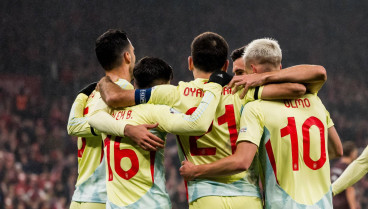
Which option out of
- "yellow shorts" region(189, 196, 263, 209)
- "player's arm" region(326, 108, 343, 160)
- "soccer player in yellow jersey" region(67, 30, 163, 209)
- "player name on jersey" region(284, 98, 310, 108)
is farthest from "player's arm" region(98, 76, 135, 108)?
"player's arm" region(326, 108, 343, 160)

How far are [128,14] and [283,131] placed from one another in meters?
13.5

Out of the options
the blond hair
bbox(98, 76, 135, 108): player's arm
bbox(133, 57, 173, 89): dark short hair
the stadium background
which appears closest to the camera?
the blond hair

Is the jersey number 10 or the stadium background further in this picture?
the stadium background

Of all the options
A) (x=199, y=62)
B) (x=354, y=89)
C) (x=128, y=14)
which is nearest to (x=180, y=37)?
(x=128, y=14)

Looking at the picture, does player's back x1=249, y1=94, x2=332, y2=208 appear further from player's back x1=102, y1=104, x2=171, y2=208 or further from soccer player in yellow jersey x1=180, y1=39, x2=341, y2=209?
player's back x1=102, y1=104, x2=171, y2=208

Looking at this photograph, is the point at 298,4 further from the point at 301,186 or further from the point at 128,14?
the point at 301,186

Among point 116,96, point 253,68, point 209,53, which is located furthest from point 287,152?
point 116,96

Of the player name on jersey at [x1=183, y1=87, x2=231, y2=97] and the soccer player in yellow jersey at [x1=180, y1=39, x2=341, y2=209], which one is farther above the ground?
the player name on jersey at [x1=183, y1=87, x2=231, y2=97]

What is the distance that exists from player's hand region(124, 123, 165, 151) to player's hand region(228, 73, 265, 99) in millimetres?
493

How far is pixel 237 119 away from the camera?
9.70ft

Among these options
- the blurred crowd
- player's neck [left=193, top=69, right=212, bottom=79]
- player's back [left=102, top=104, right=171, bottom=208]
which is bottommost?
the blurred crowd

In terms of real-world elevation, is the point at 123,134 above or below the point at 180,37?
below

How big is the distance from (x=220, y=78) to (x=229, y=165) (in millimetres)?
542

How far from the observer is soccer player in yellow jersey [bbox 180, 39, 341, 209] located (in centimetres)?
278
